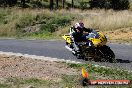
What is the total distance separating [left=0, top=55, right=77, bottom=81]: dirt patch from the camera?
445 inches

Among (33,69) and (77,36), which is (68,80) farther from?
(77,36)

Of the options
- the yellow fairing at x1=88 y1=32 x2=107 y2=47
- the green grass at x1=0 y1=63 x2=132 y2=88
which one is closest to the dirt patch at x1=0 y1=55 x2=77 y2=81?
the green grass at x1=0 y1=63 x2=132 y2=88

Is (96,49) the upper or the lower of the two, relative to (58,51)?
upper

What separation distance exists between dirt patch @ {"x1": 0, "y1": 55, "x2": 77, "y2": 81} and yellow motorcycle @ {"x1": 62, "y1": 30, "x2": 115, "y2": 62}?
1869mm

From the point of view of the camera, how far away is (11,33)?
30344mm

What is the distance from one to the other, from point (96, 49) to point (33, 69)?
3.69 metres

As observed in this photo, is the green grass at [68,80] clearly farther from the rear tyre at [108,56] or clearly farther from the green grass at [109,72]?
the rear tyre at [108,56]

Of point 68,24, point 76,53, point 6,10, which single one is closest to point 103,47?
point 76,53

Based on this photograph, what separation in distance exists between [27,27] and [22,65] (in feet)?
62.7

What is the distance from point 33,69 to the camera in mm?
12164

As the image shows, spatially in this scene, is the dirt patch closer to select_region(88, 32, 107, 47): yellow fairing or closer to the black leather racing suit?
select_region(88, 32, 107, 47): yellow fairing

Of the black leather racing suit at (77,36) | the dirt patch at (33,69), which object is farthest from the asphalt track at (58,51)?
the dirt patch at (33,69)

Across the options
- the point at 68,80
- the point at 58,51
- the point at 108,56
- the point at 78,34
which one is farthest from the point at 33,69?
the point at 58,51

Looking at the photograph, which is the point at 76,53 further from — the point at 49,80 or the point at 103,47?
the point at 49,80
